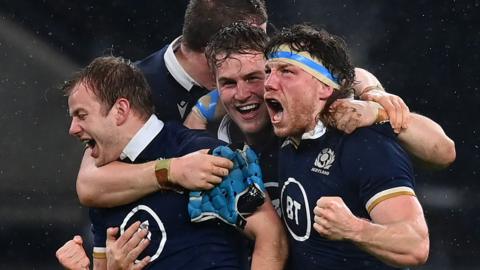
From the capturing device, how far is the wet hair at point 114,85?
347 centimetres

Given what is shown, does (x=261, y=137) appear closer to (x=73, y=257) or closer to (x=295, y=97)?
(x=295, y=97)

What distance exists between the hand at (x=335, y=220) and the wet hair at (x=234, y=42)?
35.8 inches

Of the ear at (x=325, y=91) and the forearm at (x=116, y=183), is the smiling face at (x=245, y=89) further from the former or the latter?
the forearm at (x=116, y=183)

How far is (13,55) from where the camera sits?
252 inches

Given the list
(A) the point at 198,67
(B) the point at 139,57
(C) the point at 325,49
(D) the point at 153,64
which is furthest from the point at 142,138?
(B) the point at 139,57

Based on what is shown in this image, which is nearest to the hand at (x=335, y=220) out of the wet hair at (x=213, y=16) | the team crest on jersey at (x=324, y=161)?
the team crest on jersey at (x=324, y=161)

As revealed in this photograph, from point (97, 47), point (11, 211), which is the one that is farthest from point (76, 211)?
point (97, 47)

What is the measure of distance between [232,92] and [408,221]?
95 centimetres

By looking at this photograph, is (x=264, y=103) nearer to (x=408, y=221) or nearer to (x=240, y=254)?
(x=240, y=254)

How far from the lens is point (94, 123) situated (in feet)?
11.3

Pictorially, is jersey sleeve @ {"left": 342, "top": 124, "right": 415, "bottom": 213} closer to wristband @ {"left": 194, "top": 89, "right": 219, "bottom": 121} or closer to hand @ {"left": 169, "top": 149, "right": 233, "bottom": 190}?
hand @ {"left": 169, "top": 149, "right": 233, "bottom": 190}

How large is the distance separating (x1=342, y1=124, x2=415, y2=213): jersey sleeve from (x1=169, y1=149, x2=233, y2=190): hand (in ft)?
1.24

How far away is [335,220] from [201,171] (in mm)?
517

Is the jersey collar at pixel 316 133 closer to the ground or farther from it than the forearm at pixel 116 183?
farther from it
